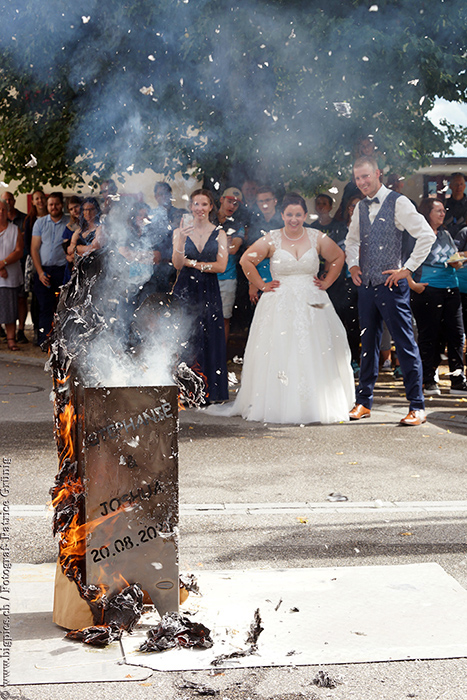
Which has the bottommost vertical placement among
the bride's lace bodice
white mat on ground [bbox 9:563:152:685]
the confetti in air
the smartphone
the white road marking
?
white mat on ground [bbox 9:563:152:685]

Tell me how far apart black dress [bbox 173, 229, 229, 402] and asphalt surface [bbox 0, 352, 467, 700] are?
2.55ft

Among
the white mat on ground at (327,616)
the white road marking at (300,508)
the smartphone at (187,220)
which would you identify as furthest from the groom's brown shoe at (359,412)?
the white mat on ground at (327,616)

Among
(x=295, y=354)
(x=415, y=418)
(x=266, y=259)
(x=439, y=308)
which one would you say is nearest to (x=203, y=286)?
(x=266, y=259)

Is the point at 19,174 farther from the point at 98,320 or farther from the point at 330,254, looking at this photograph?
the point at 98,320

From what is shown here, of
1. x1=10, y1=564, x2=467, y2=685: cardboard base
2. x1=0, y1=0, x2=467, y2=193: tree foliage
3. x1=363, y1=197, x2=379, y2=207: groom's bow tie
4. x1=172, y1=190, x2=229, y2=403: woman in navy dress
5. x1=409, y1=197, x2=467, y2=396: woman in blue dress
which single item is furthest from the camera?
x1=409, y1=197, x2=467, y2=396: woman in blue dress

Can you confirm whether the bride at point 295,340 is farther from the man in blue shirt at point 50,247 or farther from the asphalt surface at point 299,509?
the man in blue shirt at point 50,247

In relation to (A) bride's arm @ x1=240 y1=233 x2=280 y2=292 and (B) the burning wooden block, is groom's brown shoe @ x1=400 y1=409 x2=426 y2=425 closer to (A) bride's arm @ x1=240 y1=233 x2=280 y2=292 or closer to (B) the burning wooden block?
(A) bride's arm @ x1=240 y1=233 x2=280 y2=292

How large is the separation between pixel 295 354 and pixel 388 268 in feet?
3.54

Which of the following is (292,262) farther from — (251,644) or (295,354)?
(251,644)

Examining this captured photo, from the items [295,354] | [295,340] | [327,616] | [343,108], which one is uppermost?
[343,108]

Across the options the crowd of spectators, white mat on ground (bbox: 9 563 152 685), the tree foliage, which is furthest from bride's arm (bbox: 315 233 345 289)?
white mat on ground (bbox: 9 563 152 685)

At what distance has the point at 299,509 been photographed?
4.79 meters

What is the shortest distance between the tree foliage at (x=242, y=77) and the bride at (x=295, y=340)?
1.70 m

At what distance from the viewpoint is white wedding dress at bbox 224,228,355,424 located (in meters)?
7.69
